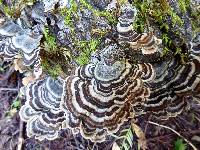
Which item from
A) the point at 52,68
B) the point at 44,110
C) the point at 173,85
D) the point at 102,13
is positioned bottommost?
the point at 44,110

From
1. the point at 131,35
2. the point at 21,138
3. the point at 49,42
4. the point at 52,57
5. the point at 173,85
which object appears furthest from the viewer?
the point at 21,138

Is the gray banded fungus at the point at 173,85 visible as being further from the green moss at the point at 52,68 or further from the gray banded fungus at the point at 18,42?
the gray banded fungus at the point at 18,42

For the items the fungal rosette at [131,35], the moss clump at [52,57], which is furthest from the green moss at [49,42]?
the fungal rosette at [131,35]

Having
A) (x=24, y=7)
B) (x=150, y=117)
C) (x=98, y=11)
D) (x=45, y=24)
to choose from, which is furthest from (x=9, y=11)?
(x=150, y=117)

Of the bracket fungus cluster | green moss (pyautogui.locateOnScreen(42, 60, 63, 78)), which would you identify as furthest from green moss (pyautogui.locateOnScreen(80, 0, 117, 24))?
green moss (pyautogui.locateOnScreen(42, 60, 63, 78))

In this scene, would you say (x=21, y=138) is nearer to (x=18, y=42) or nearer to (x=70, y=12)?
(x=18, y=42)

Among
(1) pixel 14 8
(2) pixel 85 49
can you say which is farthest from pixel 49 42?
(1) pixel 14 8

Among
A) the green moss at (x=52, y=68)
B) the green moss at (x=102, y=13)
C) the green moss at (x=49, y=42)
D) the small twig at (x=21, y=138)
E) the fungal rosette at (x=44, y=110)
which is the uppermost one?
the green moss at (x=102, y=13)

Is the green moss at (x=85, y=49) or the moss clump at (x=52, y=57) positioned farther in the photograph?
the moss clump at (x=52, y=57)
